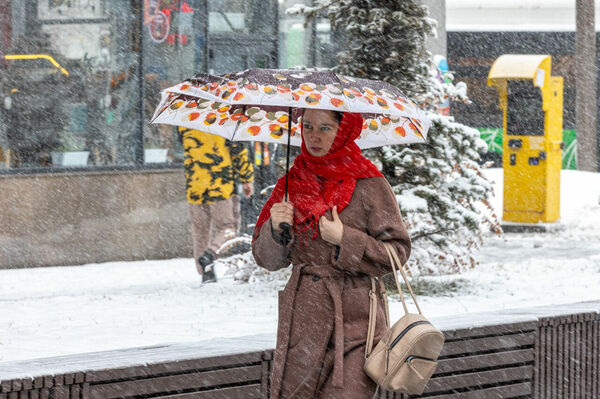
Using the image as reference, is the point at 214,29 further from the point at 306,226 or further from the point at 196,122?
the point at 306,226

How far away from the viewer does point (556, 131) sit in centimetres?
1744

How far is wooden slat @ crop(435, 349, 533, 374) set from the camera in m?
5.69

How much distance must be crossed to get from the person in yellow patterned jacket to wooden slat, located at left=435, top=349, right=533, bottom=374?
4.55m

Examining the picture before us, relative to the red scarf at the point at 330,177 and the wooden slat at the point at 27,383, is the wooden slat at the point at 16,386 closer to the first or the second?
the wooden slat at the point at 27,383

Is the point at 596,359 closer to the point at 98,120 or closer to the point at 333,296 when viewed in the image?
the point at 333,296

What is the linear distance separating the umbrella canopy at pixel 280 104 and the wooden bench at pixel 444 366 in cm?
96

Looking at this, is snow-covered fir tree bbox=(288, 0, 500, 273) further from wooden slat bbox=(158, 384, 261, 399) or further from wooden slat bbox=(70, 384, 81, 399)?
wooden slat bbox=(70, 384, 81, 399)

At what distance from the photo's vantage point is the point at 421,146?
378 inches

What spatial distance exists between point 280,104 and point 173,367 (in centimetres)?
129

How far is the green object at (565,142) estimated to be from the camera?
25.3 meters

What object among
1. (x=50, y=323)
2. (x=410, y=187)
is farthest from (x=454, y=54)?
(x=50, y=323)

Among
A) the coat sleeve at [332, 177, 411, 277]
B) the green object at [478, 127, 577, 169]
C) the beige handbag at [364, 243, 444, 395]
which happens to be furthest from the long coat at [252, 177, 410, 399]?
the green object at [478, 127, 577, 169]

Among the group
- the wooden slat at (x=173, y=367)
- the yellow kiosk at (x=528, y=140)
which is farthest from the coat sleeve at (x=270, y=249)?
the yellow kiosk at (x=528, y=140)

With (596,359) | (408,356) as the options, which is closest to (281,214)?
(408,356)
